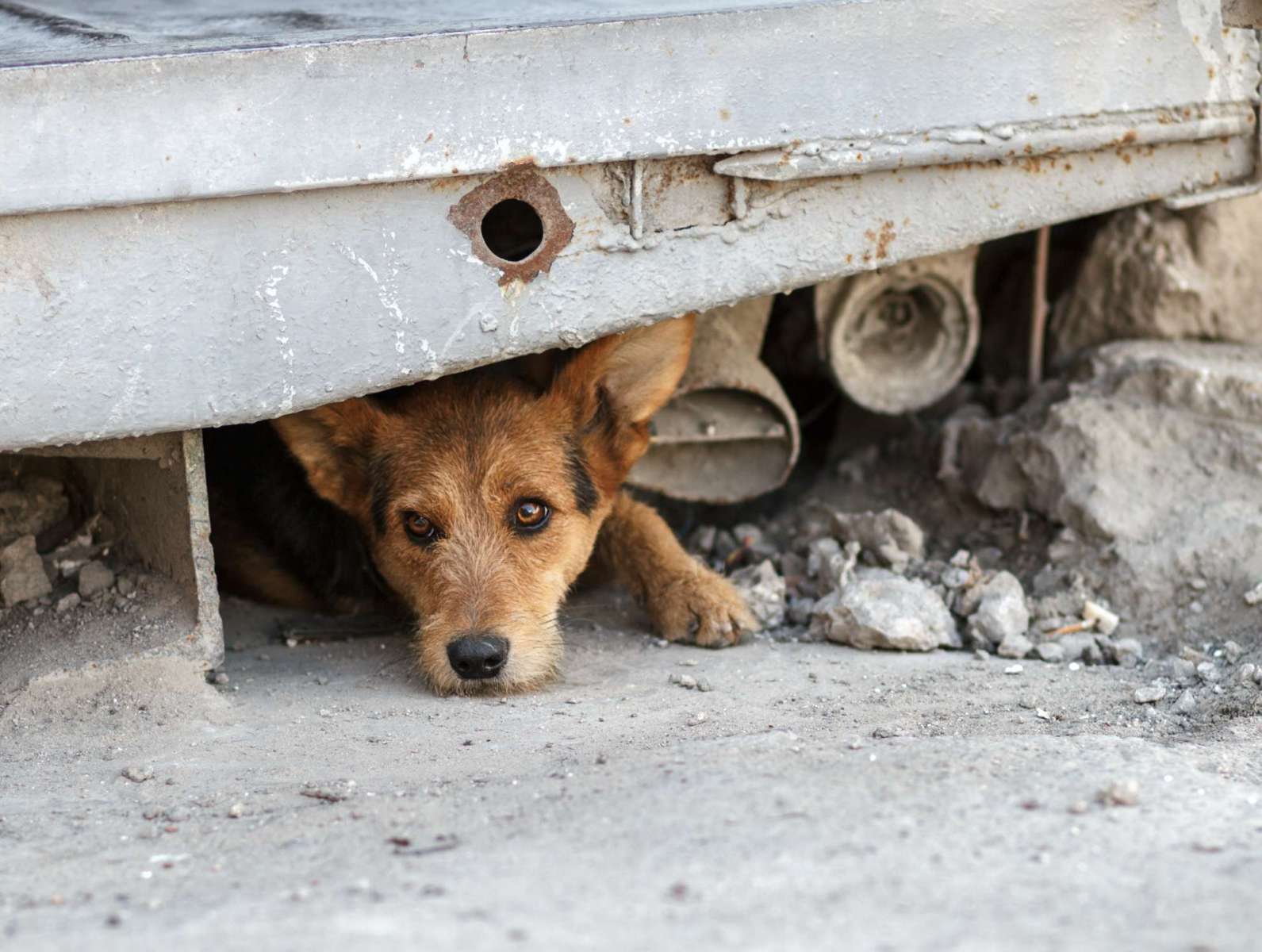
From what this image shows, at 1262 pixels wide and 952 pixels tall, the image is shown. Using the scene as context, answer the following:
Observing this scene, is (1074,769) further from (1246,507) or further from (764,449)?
(764,449)

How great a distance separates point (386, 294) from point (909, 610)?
2.07m

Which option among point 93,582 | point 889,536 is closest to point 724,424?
point 889,536

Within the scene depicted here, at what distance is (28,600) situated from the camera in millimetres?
4512

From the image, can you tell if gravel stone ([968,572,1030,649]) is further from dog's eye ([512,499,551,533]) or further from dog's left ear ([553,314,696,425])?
dog's eye ([512,499,551,533])

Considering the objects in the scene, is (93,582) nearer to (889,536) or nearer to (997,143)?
(889,536)

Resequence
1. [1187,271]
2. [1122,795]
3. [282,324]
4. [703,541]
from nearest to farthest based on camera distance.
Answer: [1122,795] < [282,324] < [1187,271] < [703,541]

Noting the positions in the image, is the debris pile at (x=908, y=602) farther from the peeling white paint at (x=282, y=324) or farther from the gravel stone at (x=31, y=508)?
the gravel stone at (x=31, y=508)

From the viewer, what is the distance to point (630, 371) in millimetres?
4852

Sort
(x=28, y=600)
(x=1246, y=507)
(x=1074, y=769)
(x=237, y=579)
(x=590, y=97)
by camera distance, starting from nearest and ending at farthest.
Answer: (x=1074, y=769)
(x=590, y=97)
(x=28, y=600)
(x=1246, y=507)
(x=237, y=579)

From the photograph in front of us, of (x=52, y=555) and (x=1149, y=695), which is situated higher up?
(x=52, y=555)

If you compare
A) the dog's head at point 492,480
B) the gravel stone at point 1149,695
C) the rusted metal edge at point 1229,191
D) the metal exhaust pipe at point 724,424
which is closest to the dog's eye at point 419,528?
the dog's head at point 492,480

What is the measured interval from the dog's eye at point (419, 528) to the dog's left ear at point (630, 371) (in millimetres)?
671

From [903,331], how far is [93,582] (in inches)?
135

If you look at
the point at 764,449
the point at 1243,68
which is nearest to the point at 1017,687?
the point at 764,449
